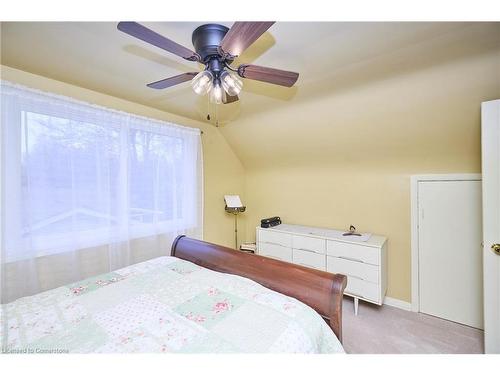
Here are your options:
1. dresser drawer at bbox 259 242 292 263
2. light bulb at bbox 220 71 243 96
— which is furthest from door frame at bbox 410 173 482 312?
light bulb at bbox 220 71 243 96

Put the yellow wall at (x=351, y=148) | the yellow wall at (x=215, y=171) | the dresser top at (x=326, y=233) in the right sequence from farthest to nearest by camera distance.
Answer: the yellow wall at (x=215, y=171) < the dresser top at (x=326, y=233) < the yellow wall at (x=351, y=148)

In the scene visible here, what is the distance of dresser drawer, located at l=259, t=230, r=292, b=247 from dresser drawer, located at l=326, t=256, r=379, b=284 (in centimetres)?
49

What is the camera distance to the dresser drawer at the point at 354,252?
2.02m

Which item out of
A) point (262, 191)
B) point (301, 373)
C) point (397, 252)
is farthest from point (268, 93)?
point (397, 252)

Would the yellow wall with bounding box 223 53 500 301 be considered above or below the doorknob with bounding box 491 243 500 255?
above

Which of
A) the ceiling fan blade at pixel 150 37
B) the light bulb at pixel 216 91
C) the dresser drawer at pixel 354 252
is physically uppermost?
the ceiling fan blade at pixel 150 37

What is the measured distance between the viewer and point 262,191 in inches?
133

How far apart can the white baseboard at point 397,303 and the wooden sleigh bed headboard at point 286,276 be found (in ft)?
5.37

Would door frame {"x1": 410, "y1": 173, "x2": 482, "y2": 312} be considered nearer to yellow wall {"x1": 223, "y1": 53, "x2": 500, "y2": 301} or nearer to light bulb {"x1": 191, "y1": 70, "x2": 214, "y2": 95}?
yellow wall {"x1": 223, "y1": 53, "x2": 500, "y2": 301}

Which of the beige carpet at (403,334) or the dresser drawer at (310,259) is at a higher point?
the dresser drawer at (310,259)

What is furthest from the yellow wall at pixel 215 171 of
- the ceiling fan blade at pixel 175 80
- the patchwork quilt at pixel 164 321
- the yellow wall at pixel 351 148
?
the patchwork quilt at pixel 164 321

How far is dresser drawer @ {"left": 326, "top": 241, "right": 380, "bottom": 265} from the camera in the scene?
2016 millimetres

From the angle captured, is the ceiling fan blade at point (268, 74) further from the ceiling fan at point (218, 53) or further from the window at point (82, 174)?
the window at point (82, 174)

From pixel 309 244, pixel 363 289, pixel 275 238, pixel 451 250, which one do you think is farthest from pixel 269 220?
pixel 451 250
